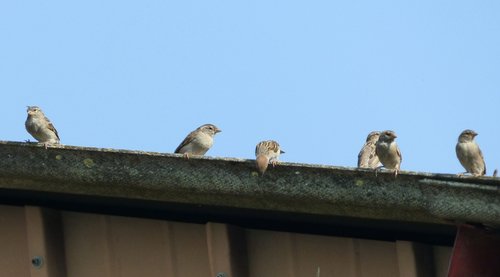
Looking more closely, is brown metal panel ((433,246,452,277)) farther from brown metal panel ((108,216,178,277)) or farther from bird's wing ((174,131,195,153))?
bird's wing ((174,131,195,153))

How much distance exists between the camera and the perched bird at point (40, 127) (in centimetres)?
1589

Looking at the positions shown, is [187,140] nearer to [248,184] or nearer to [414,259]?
[248,184]

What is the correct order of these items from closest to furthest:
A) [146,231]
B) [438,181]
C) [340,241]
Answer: [438,181]
[340,241]
[146,231]

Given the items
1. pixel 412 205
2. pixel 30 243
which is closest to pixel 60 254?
pixel 30 243

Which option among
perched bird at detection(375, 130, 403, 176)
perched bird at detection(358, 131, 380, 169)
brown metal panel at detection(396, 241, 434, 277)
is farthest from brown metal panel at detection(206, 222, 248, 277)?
perched bird at detection(358, 131, 380, 169)

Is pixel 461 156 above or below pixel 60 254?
above

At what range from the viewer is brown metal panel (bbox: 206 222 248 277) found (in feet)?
23.8

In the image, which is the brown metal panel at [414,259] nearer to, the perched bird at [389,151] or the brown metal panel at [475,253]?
the brown metal panel at [475,253]

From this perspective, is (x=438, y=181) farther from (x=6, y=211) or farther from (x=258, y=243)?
(x=6, y=211)

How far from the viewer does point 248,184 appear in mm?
6812

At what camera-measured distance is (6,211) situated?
27.1 feet

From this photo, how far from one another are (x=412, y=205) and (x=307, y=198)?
2.06ft

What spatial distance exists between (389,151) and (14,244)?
20.9ft

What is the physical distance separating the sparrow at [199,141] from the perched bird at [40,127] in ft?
5.31
